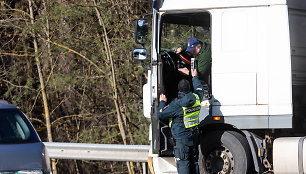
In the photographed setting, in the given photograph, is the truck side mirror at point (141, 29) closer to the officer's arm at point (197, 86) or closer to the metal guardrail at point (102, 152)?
the officer's arm at point (197, 86)

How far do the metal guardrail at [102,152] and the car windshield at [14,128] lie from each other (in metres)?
3.05

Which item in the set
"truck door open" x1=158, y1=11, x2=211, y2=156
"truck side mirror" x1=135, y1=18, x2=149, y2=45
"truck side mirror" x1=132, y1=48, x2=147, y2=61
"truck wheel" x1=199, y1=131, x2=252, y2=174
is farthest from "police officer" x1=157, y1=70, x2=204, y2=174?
"truck side mirror" x1=135, y1=18, x2=149, y2=45

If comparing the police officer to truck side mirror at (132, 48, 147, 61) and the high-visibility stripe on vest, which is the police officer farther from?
truck side mirror at (132, 48, 147, 61)

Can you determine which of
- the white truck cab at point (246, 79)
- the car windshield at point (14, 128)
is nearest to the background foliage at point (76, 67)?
the white truck cab at point (246, 79)

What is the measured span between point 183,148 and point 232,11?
1986 millimetres

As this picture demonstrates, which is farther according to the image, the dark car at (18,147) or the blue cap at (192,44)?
the blue cap at (192,44)

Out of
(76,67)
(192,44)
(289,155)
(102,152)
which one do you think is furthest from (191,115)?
(76,67)

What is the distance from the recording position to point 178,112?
7.53m

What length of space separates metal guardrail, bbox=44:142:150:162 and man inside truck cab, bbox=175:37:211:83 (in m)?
1.65

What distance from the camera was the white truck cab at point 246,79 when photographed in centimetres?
727

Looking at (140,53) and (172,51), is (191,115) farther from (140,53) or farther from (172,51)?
(172,51)

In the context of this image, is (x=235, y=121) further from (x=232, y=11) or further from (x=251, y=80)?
(x=232, y=11)

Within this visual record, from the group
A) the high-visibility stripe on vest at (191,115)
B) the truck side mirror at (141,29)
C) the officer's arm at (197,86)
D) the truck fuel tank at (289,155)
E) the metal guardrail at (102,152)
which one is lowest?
the metal guardrail at (102,152)

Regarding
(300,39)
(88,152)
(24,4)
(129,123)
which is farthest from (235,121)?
(24,4)
